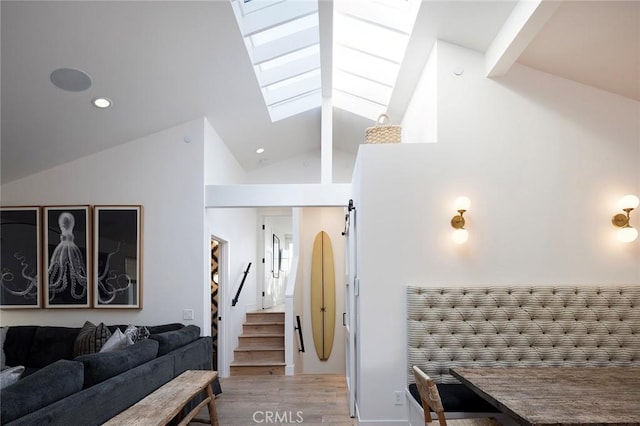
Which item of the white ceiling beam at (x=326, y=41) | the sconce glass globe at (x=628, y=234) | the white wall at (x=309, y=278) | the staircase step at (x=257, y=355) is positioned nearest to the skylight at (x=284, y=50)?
the white ceiling beam at (x=326, y=41)

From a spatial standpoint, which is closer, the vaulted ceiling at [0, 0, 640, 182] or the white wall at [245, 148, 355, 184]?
the vaulted ceiling at [0, 0, 640, 182]

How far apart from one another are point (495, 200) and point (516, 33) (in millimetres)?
1289

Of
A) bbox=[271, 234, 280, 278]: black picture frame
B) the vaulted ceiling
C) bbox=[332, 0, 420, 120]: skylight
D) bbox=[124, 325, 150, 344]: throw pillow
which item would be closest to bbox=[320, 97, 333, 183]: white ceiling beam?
bbox=[332, 0, 420, 120]: skylight

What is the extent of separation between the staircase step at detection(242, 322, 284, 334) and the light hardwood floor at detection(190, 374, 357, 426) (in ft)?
3.48

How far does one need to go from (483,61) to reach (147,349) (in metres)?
3.62

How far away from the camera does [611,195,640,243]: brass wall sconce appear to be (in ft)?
11.5

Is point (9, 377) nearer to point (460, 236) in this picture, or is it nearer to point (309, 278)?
point (460, 236)

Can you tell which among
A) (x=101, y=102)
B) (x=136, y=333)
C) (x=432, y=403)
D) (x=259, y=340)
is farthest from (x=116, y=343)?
(x=259, y=340)

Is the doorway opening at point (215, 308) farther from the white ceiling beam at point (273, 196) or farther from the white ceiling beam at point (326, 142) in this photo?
the white ceiling beam at point (326, 142)

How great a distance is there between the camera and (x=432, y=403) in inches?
97.9

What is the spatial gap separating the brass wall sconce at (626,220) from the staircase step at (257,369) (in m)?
4.35

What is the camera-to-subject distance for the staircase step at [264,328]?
6.95 metres

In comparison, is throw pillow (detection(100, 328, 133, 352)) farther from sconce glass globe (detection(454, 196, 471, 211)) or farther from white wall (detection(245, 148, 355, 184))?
white wall (detection(245, 148, 355, 184))

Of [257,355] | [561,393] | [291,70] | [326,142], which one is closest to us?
[561,393]
